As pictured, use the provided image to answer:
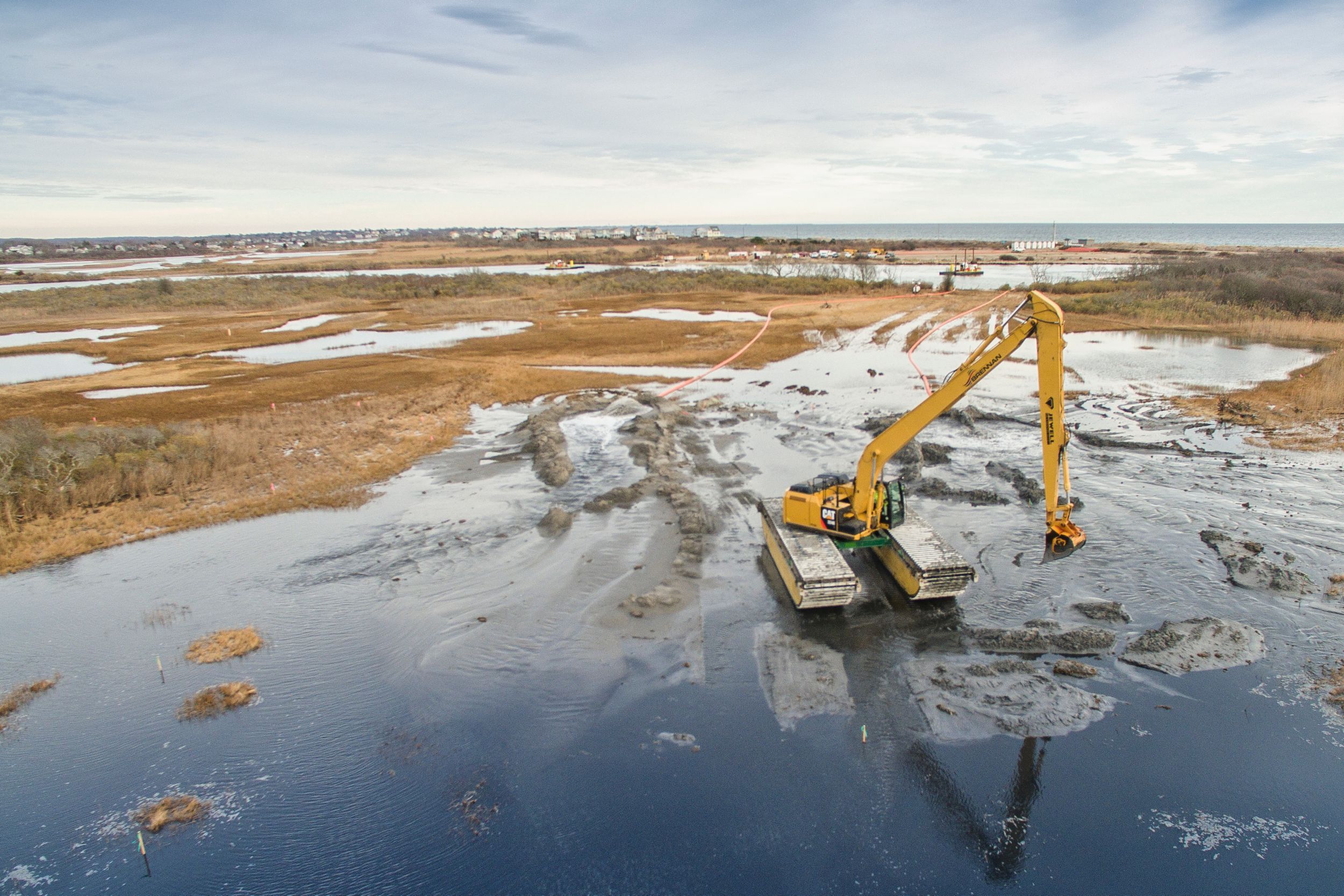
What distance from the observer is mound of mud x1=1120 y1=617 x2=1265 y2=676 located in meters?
13.0

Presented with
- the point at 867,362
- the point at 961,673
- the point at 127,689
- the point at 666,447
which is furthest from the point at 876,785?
the point at 867,362

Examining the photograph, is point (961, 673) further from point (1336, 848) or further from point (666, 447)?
point (666, 447)

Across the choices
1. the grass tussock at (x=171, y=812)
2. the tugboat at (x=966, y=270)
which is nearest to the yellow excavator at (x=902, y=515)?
Result: the grass tussock at (x=171, y=812)

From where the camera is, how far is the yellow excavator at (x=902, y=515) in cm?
1241

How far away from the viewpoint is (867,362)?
41.9 meters

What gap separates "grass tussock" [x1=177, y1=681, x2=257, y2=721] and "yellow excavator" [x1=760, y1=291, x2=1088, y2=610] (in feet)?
35.2

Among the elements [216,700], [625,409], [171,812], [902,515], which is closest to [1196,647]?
[902,515]

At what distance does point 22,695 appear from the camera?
1330cm

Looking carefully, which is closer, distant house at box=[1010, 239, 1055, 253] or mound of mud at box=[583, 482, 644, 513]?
mound of mud at box=[583, 482, 644, 513]

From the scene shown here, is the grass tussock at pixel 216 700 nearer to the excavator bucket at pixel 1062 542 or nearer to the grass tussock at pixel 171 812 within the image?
the grass tussock at pixel 171 812

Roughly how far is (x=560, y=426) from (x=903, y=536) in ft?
57.9

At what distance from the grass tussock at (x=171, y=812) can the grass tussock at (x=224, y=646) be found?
3.91m

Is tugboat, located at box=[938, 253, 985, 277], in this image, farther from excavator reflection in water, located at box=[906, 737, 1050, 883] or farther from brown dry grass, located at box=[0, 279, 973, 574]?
excavator reflection in water, located at box=[906, 737, 1050, 883]

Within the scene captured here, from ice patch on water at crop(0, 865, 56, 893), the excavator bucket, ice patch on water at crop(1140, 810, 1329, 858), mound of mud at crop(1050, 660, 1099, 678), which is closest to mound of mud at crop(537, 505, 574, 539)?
ice patch on water at crop(0, 865, 56, 893)
